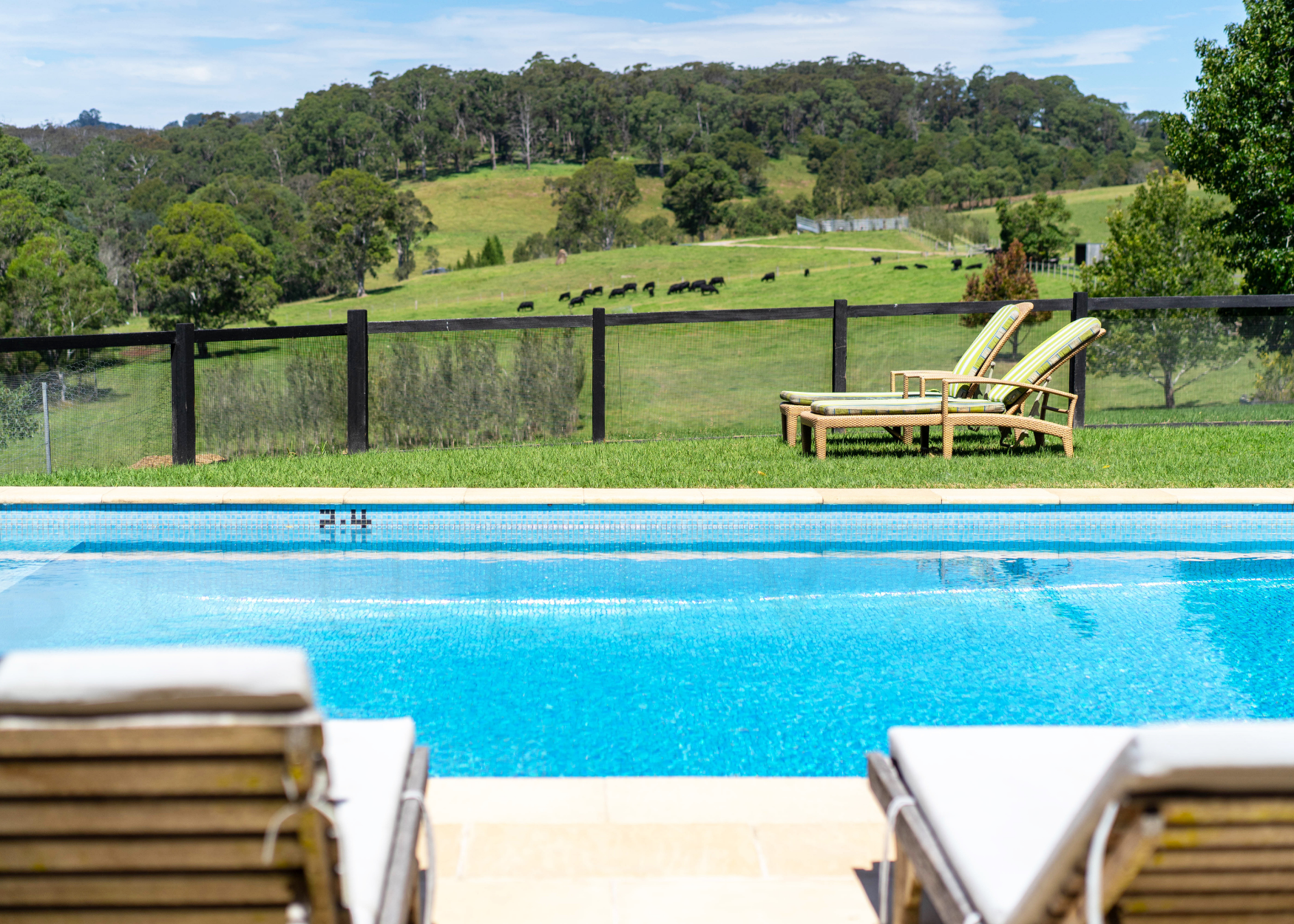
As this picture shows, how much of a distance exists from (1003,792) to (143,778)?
4.77ft

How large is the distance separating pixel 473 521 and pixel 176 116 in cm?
10494

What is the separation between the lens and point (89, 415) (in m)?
9.46

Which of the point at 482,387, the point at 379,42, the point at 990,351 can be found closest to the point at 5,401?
the point at 482,387

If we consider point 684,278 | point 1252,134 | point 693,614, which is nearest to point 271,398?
point 693,614

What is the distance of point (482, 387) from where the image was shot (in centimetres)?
996

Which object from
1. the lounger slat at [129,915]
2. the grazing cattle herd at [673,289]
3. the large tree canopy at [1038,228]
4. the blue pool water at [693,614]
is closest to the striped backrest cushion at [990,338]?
the blue pool water at [693,614]

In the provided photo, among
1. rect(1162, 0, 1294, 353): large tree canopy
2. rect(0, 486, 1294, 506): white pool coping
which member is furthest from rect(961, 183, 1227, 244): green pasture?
rect(0, 486, 1294, 506): white pool coping

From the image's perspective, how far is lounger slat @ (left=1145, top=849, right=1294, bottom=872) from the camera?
4.27 ft

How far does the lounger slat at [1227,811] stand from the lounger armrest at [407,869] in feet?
3.58

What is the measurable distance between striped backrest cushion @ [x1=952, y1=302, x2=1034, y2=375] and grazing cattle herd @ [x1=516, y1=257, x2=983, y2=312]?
1575 inches

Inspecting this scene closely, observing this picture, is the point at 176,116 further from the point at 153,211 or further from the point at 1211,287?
the point at 1211,287

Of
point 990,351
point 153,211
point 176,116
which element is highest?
point 176,116

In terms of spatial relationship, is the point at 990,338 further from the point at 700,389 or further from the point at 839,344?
the point at 700,389

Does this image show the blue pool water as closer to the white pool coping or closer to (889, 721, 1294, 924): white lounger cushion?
the white pool coping
